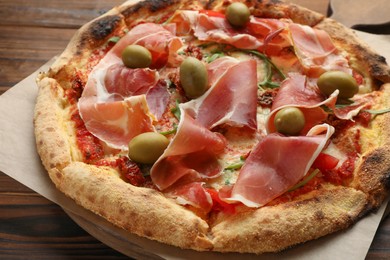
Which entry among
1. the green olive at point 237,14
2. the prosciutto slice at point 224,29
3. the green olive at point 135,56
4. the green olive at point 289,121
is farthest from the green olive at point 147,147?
the green olive at point 237,14

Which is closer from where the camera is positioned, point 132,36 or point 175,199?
point 175,199

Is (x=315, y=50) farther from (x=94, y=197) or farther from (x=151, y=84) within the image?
(x=94, y=197)

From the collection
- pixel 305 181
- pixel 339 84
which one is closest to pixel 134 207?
pixel 305 181

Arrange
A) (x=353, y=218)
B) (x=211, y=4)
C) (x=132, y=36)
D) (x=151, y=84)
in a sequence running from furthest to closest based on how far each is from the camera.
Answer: (x=211, y=4) → (x=132, y=36) → (x=151, y=84) → (x=353, y=218)

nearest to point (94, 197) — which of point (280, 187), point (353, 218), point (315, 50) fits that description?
point (280, 187)

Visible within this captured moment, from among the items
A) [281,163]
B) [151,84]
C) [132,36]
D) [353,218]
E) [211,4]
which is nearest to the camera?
[353,218]

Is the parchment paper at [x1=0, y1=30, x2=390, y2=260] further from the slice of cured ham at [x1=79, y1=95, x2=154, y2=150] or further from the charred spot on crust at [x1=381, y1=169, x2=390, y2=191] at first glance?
the slice of cured ham at [x1=79, y1=95, x2=154, y2=150]

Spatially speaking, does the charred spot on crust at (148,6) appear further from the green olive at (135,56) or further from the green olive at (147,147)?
the green olive at (147,147)
